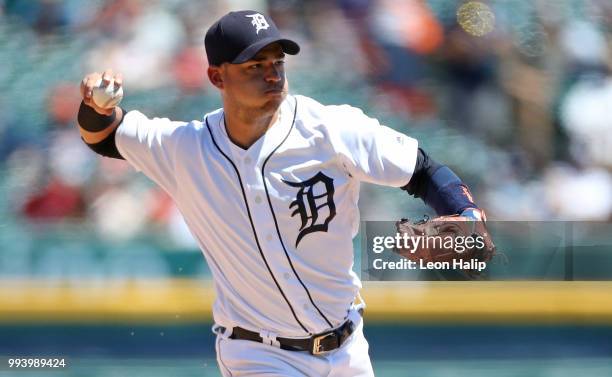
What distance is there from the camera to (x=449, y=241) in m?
4.41

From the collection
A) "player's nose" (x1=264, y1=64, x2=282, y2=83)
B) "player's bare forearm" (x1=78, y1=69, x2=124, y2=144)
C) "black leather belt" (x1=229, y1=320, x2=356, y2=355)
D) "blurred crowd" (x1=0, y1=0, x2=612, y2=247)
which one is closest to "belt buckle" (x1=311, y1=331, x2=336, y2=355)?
"black leather belt" (x1=229, y1=320, x2=356, y2=355)

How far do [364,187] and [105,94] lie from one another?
2127 millimetres

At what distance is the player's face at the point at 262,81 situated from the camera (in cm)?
298

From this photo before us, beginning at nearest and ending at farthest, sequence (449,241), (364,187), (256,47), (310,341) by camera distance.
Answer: (256,47)
(310,341)
(449,241)
(364,187)

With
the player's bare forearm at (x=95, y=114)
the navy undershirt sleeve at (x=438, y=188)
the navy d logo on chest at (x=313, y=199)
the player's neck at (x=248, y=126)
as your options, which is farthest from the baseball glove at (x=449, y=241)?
the player's bare forearm at (x=95, y=114)

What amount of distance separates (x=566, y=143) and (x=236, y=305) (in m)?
2.39

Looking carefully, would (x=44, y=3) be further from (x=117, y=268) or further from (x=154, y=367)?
(x=154, y=367)

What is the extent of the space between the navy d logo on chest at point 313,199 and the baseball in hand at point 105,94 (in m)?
Answer: 0.54

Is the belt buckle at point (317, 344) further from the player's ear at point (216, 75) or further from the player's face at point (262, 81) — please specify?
the player's ear at point (216, 75)

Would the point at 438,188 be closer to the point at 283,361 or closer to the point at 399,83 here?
the point at 283,361

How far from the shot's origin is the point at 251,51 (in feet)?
9.72

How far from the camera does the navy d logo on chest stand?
3.01m

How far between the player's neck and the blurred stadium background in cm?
191

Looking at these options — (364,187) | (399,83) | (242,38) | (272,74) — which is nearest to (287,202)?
(272,74)
